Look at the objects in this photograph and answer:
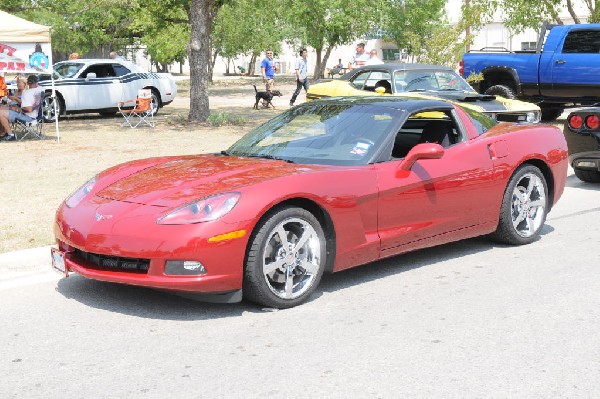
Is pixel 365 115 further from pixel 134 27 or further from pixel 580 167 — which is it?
pixel 134 27

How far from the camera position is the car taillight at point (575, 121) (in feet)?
34.4

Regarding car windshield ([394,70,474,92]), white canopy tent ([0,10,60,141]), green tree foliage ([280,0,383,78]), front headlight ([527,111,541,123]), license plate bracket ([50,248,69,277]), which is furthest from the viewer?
green tree foliage ([280,0,383,78])

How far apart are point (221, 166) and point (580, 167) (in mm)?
5951

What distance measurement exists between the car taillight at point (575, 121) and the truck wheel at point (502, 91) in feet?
24.3

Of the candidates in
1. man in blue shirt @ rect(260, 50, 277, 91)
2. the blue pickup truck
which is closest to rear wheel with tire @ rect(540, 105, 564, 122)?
the blue pickup truck

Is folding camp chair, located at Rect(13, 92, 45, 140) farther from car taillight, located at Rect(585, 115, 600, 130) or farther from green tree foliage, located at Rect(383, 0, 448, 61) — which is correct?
green tree foliage, located at Rect(383, 0, 448, 61)

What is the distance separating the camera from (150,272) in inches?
203

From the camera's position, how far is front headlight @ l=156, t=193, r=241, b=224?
5188 mm

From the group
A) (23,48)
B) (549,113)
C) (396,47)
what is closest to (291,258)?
(23,48)

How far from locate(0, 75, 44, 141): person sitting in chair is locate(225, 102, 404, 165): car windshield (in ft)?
33.4

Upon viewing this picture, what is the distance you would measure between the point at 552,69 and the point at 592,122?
25.6 ft

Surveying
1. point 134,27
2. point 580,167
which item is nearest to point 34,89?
point 580,167

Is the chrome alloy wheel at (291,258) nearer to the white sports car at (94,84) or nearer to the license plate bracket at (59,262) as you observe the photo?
the license plate bracket at (59,262)

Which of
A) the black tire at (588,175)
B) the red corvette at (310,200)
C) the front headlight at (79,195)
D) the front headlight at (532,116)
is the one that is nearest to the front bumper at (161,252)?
the red corvette at (310,200)
